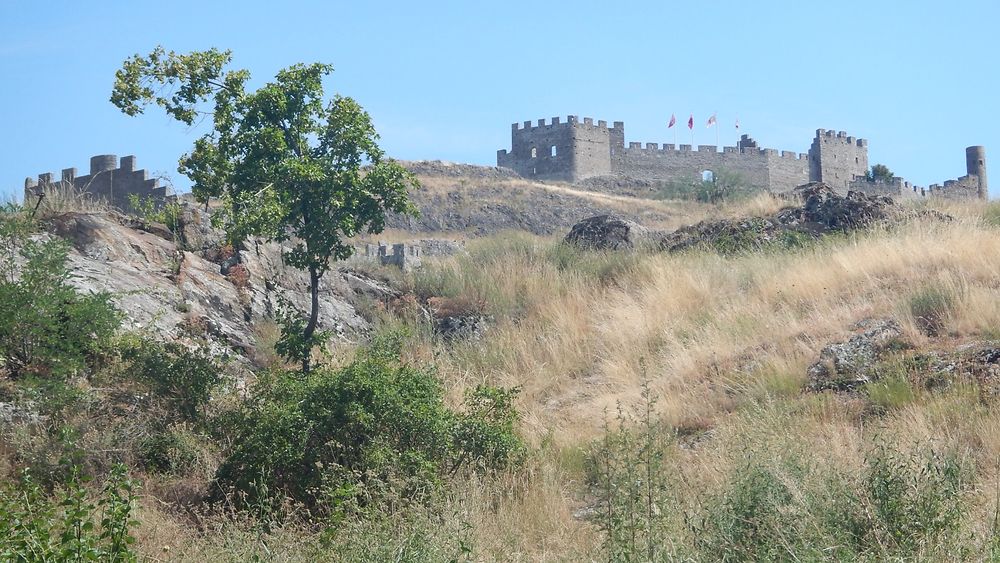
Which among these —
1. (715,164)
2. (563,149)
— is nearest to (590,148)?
(563,149)

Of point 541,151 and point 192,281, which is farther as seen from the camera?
point 541,151

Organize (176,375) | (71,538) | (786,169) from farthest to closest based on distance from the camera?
(786,169) → (176,375) → (71,538)

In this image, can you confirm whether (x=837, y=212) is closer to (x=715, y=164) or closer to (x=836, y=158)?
(x=715, y=164)

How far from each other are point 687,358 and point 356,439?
342cm

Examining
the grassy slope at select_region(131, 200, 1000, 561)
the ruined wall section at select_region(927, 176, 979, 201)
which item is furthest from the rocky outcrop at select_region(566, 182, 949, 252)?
the ruined wall section at select_region(927, 176, 979, 201)

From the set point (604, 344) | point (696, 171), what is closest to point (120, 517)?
point (604, 344)

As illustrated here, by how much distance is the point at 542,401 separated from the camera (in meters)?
9.99

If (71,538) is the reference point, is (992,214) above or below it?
above

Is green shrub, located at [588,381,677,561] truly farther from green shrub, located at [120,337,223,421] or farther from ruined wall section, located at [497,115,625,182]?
ruined wall section, located at [497,115,625,182]

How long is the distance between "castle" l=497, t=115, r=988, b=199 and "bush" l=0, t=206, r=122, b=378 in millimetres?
42742

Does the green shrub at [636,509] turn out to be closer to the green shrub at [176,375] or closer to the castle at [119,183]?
the green shrub at [176,375]

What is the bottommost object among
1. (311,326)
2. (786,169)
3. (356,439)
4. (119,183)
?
(356,439)

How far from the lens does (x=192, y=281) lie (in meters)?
11.2

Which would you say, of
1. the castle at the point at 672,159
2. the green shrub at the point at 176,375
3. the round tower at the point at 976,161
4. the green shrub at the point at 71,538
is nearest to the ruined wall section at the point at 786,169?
the castle at the point at 672,159
